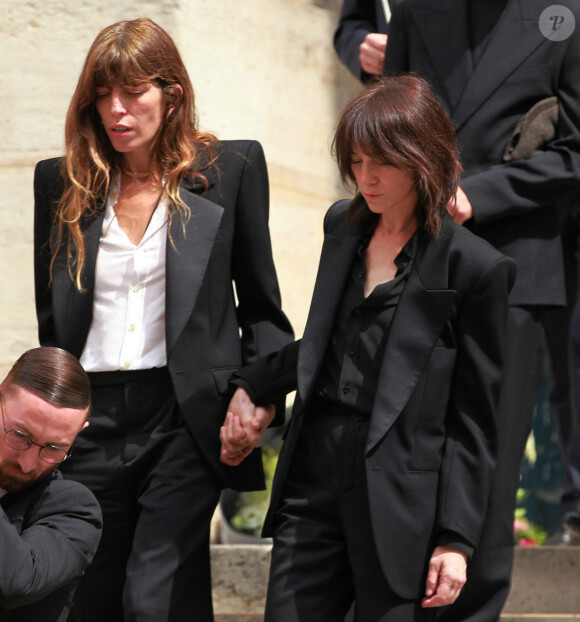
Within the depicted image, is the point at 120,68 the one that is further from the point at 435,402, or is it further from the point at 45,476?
the point at 435,402

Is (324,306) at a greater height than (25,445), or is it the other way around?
(324,306)

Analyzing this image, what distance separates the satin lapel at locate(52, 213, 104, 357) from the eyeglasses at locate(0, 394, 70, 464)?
52 cm

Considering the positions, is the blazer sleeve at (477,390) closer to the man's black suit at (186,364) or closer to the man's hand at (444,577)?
the man's hand at (444,577)

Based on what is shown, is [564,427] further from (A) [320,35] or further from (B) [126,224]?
(A) [320,35]

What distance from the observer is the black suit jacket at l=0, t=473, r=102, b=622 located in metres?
2.62

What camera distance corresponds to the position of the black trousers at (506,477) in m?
3.02

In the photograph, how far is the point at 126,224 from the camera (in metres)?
3.43

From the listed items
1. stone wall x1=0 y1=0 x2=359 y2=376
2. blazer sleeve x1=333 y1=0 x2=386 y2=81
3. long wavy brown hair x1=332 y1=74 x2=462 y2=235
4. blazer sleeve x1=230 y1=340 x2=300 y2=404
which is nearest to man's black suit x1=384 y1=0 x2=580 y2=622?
long wavy brown hair x1=332 y1=74 x2=462 y2=235

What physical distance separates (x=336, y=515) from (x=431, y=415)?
1.06ft

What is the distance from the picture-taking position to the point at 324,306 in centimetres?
299

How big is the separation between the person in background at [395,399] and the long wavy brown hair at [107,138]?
0.64 metres

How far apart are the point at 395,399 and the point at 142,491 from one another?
0.82 meters

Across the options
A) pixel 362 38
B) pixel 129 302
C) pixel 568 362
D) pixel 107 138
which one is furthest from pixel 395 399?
pixel 362 38

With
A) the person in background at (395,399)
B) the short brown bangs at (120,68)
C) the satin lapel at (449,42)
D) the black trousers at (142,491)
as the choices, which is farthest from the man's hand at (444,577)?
the short brown bangs at (120,68)
